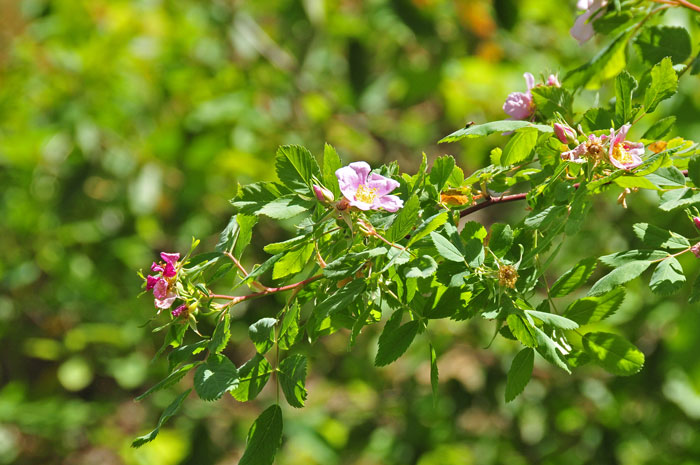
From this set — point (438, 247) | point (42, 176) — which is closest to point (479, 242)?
point (438, 247)

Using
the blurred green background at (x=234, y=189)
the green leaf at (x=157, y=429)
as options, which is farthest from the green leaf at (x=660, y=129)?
the blurred green background at (x=234, y=189)

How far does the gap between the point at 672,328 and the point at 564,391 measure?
37 centimetres

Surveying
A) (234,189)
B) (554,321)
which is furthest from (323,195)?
(234,189)

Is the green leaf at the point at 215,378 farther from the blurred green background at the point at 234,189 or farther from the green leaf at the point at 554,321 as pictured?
the blurred green background at the point at 234,189

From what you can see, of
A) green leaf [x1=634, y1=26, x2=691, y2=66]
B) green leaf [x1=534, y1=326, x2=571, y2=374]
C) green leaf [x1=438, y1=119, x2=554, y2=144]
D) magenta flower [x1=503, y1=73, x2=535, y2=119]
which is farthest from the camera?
green leaf [x1=634, y1=26, x2=691, y2=66]

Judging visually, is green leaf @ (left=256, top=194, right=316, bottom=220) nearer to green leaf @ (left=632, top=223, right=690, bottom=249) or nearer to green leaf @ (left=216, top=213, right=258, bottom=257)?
green leaf @ (left=216, top=213, right=258, bottom=257)

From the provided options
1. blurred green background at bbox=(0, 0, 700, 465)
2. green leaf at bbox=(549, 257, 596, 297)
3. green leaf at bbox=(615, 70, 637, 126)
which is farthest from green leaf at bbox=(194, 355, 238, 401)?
blurred green background at bbox=(0, 0, 700, 465)

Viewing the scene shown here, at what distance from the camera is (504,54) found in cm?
245

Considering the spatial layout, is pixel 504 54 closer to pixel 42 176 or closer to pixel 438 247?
pixel 42 176

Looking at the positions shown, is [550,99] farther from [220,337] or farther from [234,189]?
[234,189]

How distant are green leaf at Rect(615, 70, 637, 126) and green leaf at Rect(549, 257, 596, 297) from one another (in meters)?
0.14

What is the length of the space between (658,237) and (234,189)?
182 centimetres

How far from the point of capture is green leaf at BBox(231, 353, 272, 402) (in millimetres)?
708

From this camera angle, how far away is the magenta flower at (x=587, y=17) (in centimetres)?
93
